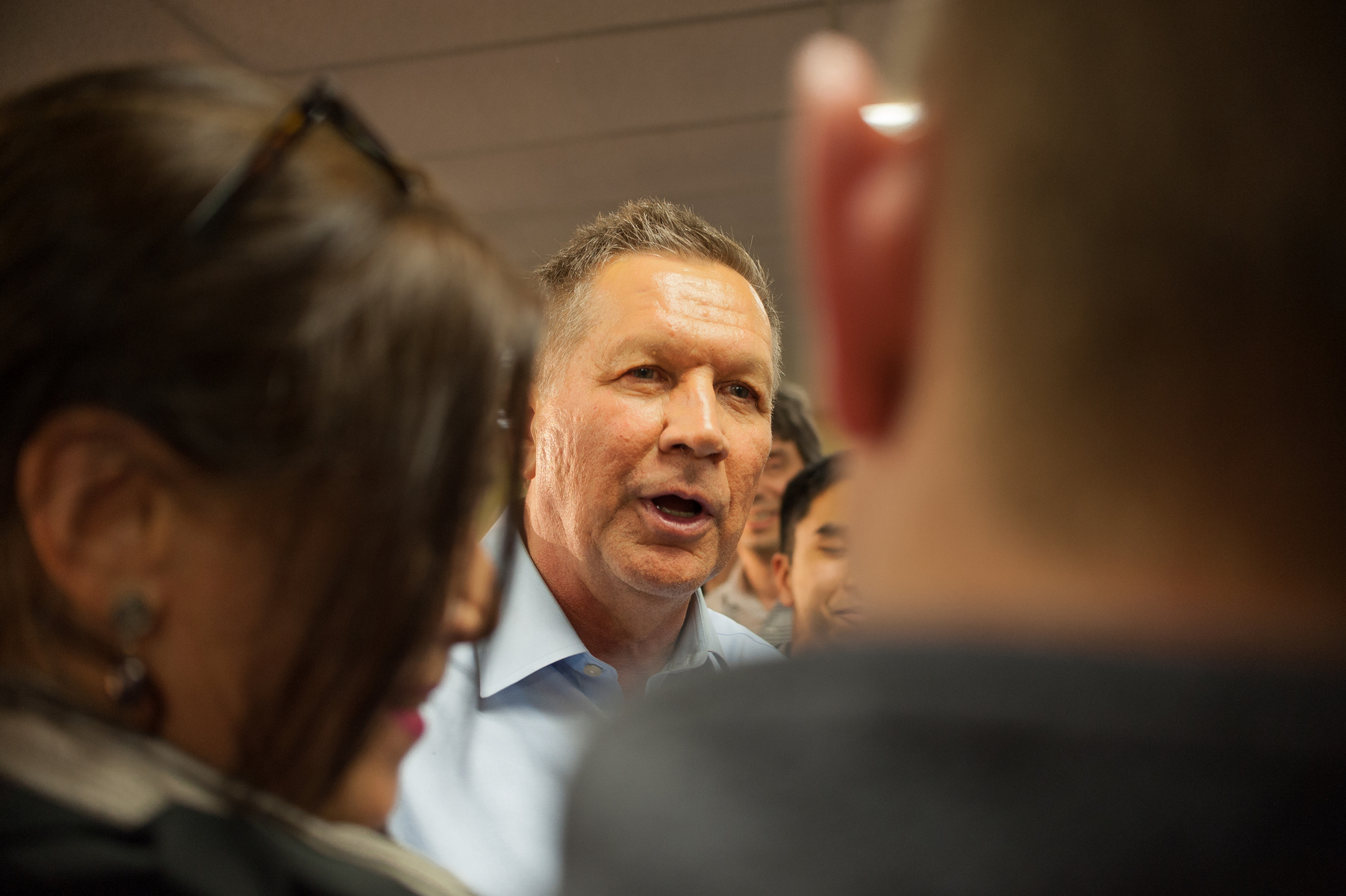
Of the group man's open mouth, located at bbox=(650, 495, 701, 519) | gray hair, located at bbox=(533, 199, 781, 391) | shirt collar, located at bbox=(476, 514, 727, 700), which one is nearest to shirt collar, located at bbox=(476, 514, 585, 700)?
shirt collar, located at bbox=(476, 514, 727, 700)

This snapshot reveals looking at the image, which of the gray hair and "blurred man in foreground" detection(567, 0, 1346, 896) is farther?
the gray hair

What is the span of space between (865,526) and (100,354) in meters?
0.38

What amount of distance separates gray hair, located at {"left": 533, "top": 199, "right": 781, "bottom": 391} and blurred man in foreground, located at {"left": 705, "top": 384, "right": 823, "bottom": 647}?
86 centimetres

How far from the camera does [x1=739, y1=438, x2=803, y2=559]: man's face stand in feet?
7.23

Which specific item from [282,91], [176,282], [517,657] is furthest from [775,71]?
[176,282]

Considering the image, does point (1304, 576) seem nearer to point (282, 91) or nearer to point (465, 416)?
point (465, 416)

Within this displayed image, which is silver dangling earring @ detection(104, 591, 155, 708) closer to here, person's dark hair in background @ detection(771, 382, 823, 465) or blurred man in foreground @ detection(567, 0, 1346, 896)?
blurred man in foreground @ detection(567, 0, 1346, 896)

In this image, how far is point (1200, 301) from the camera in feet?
0.82

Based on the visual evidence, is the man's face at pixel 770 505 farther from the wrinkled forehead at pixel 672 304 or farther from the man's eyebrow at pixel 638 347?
the man's eyebrow at pixel 638 347

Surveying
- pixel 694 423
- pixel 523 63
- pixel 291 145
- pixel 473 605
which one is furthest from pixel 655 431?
pixel 523 63

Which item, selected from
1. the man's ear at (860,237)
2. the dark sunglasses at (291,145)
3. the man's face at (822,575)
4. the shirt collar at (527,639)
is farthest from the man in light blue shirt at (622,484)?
the man's ear at (860,237)

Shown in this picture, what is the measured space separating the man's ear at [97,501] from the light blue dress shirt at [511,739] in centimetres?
24

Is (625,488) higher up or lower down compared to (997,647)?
higher up

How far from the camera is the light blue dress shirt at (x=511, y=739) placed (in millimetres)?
852
